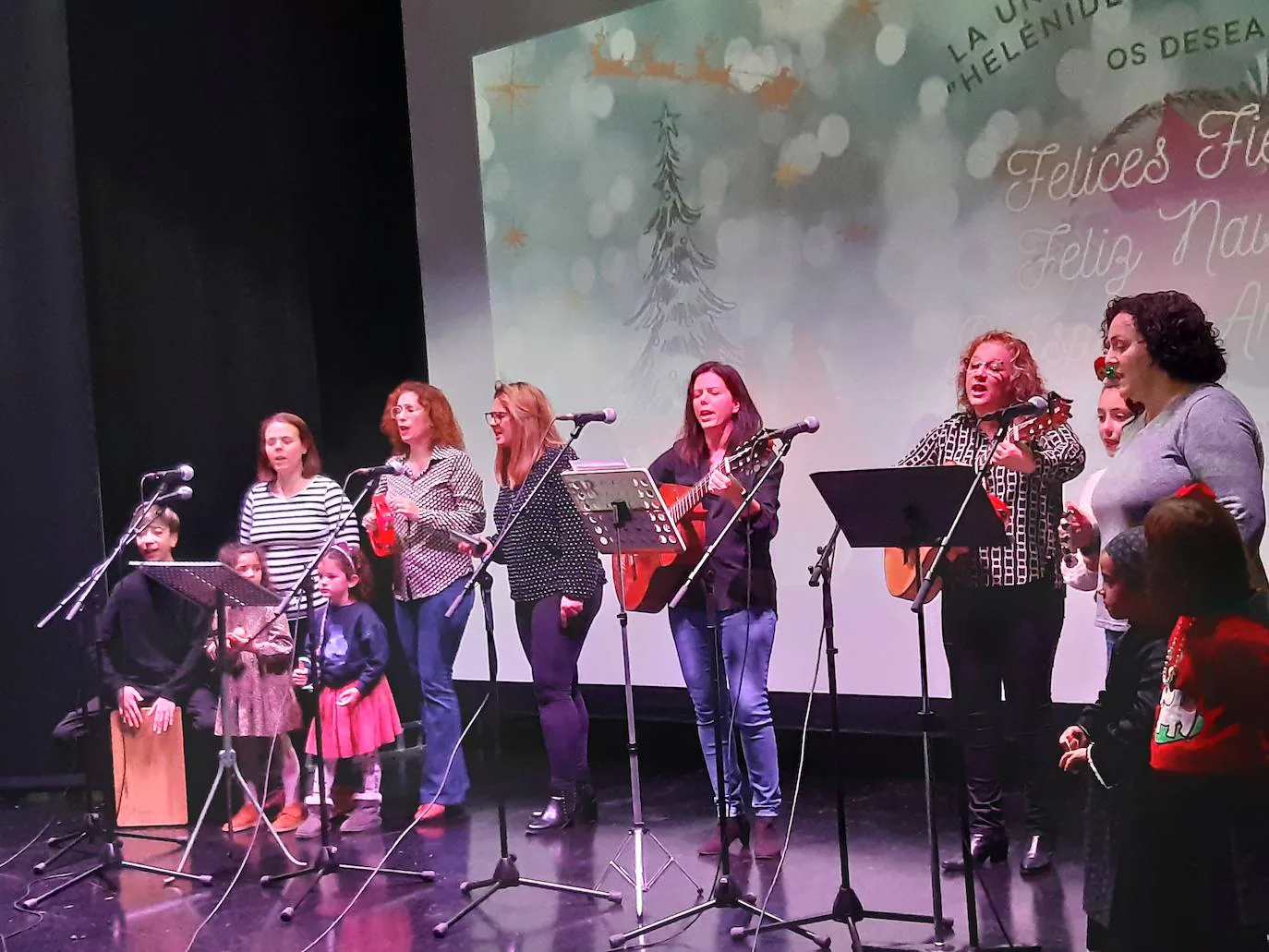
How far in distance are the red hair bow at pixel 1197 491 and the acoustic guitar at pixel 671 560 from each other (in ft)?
5.34

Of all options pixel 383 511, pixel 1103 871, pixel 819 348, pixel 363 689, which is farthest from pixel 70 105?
pixel 1103 871

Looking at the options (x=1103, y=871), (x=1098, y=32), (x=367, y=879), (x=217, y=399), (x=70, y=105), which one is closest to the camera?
(x=1103, y=871)

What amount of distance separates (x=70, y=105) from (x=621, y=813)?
404cm

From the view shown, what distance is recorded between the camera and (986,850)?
419cm

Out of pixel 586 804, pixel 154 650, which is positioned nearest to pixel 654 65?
pixel 586 804

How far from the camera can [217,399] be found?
6.50m

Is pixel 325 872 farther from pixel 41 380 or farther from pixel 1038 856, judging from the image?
pixel 41 380

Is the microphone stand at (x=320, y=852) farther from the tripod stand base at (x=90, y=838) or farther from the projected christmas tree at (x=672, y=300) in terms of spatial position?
→ the projected christmas tree at (x=672, y=300)

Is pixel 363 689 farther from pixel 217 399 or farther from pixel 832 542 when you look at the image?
pixel 832 542

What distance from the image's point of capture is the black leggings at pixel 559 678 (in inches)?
196

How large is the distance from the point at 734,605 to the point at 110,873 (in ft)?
8.51

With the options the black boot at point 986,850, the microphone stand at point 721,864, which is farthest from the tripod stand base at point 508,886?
the black boot at point 986,850

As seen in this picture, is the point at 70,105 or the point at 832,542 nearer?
the point at 832,542

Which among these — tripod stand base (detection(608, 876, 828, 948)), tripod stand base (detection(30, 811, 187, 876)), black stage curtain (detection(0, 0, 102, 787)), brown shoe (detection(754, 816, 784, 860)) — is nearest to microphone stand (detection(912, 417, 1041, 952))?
tripod stand base (detection(608, 876, 828, 948))
